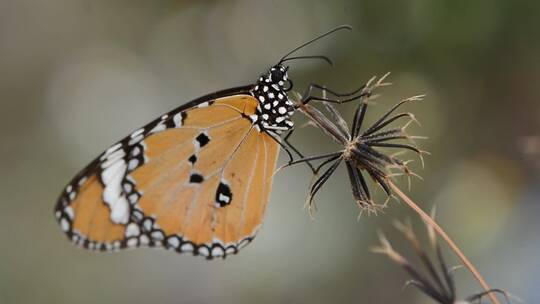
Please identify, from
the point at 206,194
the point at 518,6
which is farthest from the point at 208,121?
the point at 518,6

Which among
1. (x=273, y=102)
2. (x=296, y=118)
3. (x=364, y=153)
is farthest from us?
Result: (x=296, y=118)

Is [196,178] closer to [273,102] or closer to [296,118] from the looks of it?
[273,102]

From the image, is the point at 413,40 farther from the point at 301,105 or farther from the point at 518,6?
the point at 301,105

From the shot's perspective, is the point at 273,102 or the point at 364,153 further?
the point at 273,102

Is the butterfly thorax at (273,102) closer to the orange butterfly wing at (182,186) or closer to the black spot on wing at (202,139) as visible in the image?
the orange butterfly wing at (182,186)

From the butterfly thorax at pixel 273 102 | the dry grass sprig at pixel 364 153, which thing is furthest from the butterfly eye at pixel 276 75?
the dry grass sprig at pixel 364 153

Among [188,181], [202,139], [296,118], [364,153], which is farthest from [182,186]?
[296,118]

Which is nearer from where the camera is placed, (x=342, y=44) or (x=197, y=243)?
(x=197, y=243)

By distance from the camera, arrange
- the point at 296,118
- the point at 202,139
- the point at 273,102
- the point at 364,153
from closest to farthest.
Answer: the point at 364,153 < the point at 273,102 < the point at 202,139 < the point at 296,118
